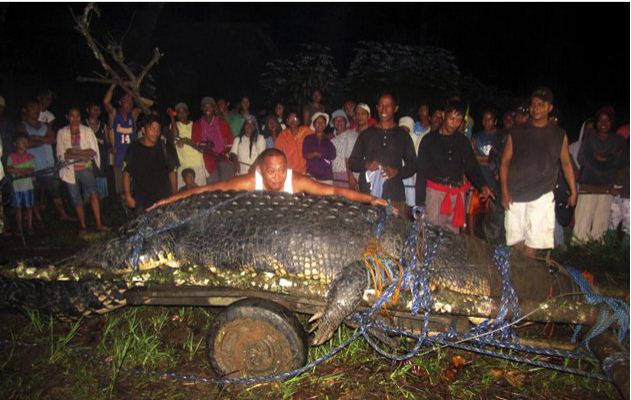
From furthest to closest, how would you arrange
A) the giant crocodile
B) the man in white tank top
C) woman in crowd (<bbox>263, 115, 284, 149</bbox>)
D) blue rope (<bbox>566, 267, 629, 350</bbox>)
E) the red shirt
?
woman in crowd (<bbox>263, 115, 284, 149</bbox>), the red shirt, the man in white tank top, the giant crocodile, blue rope (<bbox>566, 267, 629, 350</bbox>)

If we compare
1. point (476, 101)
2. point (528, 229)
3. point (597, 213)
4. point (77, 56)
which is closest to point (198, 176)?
point (528, 229)

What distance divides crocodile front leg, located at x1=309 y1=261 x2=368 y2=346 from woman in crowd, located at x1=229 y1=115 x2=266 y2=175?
436cm

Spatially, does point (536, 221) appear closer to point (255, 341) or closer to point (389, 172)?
point (389, 172)

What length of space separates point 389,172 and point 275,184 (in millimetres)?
1398

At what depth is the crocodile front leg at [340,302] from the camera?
2.48m

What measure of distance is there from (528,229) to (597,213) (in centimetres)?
227

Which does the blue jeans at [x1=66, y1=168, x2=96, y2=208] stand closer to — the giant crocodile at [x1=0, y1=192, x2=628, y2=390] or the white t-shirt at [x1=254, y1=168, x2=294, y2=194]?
the giant crocodile at [x1=0, y1=192, x2=628, y2=390]

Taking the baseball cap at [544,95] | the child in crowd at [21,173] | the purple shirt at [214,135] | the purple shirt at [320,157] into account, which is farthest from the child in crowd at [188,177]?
the baseball cap at [544,95]

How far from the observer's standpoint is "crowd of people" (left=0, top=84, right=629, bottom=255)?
4.17 metres

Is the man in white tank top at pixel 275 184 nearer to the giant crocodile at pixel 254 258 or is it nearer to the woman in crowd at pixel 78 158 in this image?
the giant crocodile at pixel 254 258

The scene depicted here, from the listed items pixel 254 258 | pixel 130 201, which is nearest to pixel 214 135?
pixel 130 201

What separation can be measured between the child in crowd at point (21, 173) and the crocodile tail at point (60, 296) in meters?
3.24

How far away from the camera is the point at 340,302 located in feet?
8.13

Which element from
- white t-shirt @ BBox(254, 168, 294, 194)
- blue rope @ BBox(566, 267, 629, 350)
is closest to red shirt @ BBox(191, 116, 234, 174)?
white t-shirt @ BBox(254, 168, 294, 194)
